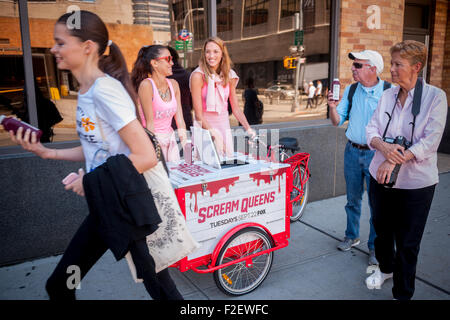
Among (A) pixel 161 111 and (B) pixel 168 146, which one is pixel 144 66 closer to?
(A) pixel 161 111

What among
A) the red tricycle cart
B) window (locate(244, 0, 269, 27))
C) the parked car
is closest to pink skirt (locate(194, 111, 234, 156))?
the red tricycle cart

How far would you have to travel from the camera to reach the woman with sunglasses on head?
179cm

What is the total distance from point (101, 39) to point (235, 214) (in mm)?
1640

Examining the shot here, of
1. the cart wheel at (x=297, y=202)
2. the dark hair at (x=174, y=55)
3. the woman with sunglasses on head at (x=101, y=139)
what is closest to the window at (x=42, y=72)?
the dark hair at (x=174, y=55)

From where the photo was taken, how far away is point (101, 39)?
195cm

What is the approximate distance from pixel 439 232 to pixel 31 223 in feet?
15.2

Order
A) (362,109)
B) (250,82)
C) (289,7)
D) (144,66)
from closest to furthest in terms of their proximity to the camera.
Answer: (144,66) < (362,109) < (250,82) < (289,7)

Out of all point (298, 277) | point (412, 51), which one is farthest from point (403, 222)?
point (412, 51)

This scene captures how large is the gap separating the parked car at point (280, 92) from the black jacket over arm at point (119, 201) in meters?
4.40

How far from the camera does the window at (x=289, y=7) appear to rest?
5.96 m

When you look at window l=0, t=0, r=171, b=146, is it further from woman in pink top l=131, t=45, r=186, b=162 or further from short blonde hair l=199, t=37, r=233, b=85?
short blonde hair l=199, t=37, r=233, b=85

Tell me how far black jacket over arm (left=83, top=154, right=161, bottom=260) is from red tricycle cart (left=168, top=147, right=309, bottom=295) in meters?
0.73

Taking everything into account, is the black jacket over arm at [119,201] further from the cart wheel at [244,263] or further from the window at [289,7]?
the window at [289,7]

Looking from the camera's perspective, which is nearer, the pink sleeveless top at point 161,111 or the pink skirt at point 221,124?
the pink sleeveless top at point 161,111
